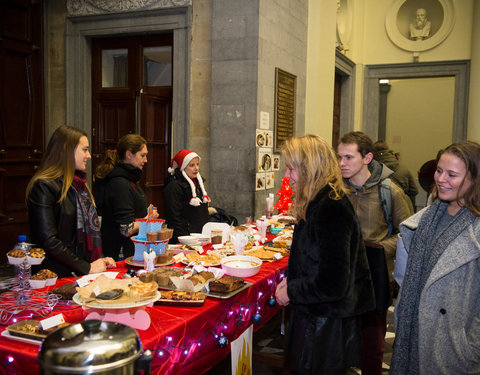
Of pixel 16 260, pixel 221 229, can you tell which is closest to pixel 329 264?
pixel 16 260

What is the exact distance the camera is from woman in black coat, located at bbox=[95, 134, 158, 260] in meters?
3.75

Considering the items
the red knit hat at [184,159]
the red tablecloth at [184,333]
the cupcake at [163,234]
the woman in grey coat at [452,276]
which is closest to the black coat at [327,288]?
the woman in grey coat at [452,276]

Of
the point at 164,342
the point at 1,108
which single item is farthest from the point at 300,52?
the point at 164,342

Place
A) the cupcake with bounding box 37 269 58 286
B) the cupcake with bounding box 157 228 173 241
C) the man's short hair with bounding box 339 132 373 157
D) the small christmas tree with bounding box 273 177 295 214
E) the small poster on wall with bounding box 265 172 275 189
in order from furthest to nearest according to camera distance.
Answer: the small poster on wall with bounding box 265 172 275 189
the small christmas tree with bounding box 273 177 295 214
the man's short hair with bounding box 339 132 373 157
the cupcake with bounding box 157 228 173 241
the cupcake with bounding box 37 269 58 286

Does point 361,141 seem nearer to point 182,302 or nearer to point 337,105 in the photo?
point 182,302

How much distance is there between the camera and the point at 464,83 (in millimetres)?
10508

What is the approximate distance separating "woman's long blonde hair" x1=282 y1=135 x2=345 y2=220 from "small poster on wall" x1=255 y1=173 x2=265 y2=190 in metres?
3.88

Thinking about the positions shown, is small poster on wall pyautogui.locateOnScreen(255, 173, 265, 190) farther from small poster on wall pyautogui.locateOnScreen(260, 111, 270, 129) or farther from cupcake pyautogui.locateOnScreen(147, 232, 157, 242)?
cupcake pyautogui.locateOnScreen(147, 232, 157, 242)

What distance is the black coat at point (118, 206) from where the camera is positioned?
148 inches

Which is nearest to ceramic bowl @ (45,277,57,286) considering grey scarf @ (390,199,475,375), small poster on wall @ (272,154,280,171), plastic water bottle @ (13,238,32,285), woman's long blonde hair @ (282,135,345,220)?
plastic water bottle @ (13,238,32,285)

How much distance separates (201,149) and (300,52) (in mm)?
2474

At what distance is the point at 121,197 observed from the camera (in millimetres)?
3756

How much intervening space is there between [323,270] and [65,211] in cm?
165

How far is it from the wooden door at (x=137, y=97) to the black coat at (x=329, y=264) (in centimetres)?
465
